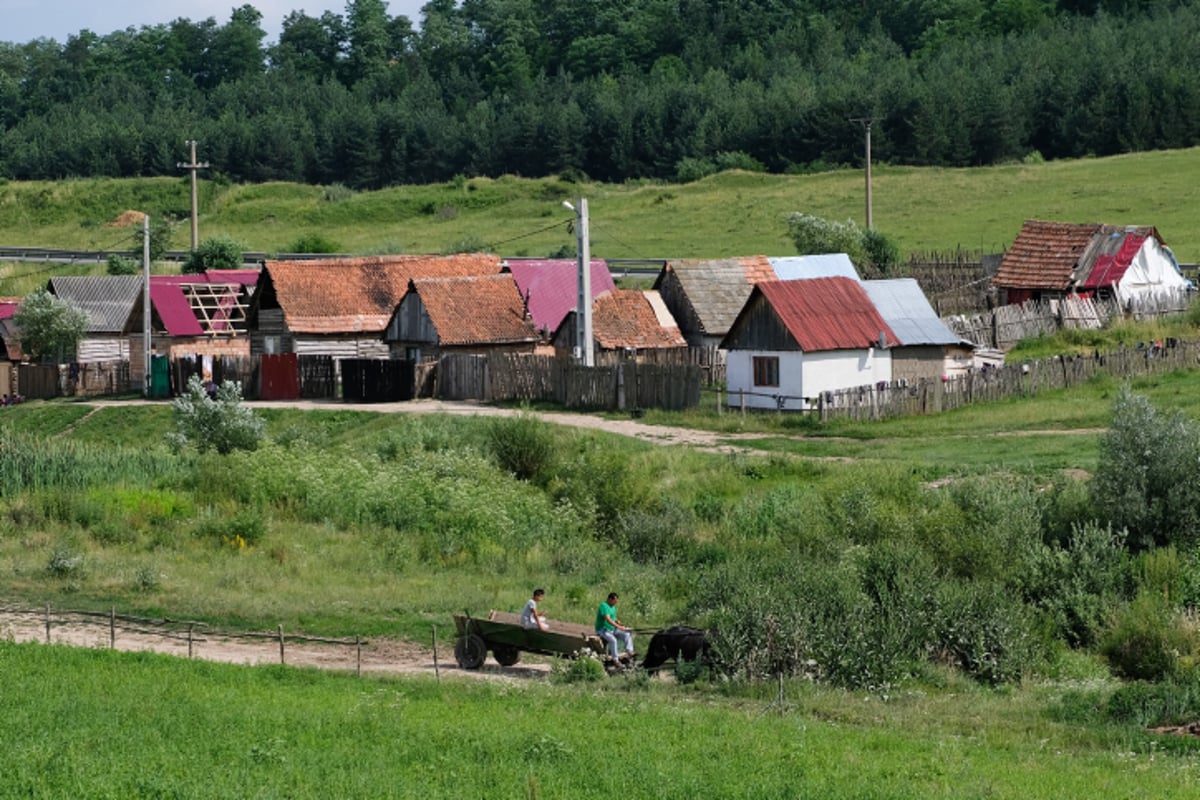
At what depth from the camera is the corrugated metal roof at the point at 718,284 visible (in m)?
57.0

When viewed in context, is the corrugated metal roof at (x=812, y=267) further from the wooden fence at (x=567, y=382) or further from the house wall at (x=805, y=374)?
the house wall at (x=805, y=374)

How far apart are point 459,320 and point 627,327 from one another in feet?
16.9

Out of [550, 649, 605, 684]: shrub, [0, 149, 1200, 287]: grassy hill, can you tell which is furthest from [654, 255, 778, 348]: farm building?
[550, 649, 605, 684]: shrub

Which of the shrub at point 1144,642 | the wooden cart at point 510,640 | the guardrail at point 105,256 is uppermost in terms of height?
the guardrail at point 105,256

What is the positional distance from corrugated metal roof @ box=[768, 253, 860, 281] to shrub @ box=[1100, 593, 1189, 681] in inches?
1223

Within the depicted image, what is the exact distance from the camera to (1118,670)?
27.0m

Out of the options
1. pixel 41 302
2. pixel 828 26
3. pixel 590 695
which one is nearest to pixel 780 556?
pixel 590 695

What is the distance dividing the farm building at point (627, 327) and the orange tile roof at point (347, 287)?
6.09m

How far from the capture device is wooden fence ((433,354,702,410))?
4862 cm

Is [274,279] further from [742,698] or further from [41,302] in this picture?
[742,698]

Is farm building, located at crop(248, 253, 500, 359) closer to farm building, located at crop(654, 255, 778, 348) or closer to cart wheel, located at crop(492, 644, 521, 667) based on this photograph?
farm building, located at crop(654, 255, 778, 348)

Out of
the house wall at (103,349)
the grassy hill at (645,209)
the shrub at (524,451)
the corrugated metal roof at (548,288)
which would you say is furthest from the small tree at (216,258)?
the shrub at (524,451)

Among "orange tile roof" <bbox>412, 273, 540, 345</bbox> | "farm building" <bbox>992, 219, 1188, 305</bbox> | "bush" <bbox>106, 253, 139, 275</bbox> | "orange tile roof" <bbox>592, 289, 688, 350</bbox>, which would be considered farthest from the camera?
"bush" <bbox>106, 253, 139, 275</bbox>

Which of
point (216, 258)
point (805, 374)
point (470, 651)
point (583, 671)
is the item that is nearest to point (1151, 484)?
point (583, 671)
